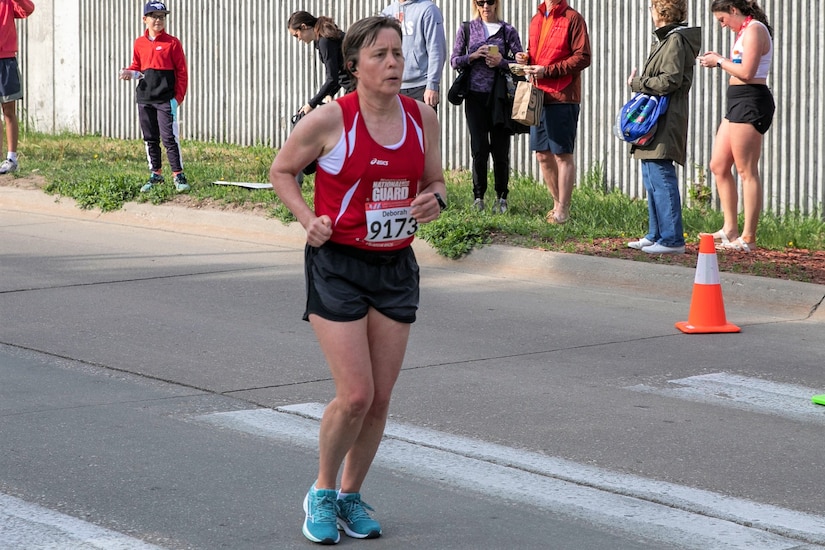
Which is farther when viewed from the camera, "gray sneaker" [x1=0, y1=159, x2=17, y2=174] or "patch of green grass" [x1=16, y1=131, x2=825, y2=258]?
"gray sneaker" [x1=0, y1=159, x2=17, y2=174]

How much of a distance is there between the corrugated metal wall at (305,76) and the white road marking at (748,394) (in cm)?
575

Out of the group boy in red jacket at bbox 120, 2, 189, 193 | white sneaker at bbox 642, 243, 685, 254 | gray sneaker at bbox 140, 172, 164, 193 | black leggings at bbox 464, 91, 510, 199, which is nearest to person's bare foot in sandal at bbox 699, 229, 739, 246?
white sneaker at bbox 642, 243, 685, 254

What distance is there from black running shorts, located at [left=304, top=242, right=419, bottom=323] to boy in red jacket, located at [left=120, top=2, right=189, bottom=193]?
30.6 feet

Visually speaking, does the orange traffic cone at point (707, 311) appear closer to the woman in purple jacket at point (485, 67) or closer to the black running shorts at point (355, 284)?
the woman in purple jacket at point (485, 67)

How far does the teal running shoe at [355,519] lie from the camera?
4883mm

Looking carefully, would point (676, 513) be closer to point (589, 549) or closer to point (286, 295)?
point (589, 549)

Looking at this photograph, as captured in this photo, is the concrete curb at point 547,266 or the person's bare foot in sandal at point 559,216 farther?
the person's bare foot in sandal at point 559,216

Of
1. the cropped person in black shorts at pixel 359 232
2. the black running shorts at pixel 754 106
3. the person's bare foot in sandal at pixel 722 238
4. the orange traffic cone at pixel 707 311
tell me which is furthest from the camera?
the person's bare foot in sandal at pixel 722 238

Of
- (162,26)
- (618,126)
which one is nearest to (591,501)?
(618,126)

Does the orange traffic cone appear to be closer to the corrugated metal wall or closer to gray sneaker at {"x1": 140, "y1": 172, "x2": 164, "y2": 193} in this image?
the corrugated metal wall

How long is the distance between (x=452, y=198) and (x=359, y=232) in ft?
27.5

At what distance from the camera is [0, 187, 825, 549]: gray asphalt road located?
16.7 ft

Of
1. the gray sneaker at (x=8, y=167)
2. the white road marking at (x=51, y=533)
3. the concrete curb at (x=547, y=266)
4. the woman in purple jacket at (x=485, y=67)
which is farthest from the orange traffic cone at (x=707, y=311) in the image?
the gray sneaker at (x=8, y=167)

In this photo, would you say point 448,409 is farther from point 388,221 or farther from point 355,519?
point 388,221
